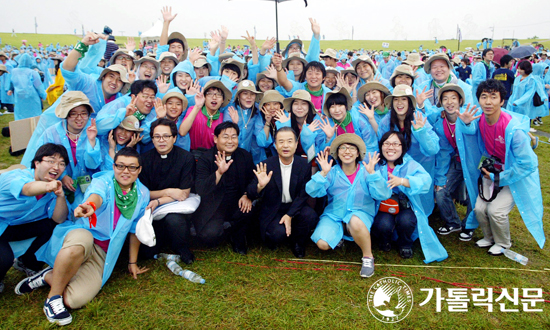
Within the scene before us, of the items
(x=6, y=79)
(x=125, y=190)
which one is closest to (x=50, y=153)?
(x=125, y=190)

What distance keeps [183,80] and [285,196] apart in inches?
100

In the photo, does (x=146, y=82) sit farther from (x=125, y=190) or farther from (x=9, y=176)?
(x=9, y=176)

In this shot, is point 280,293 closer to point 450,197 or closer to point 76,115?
point 450,197

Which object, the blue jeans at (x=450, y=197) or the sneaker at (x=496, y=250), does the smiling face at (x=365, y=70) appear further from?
the sneaker at (x=496, y=250)

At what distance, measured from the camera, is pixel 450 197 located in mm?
4930

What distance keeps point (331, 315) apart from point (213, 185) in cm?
207

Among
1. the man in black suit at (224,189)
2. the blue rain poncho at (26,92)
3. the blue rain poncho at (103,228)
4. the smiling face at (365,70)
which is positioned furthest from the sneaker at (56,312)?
the blue rain poncho at (26,92)

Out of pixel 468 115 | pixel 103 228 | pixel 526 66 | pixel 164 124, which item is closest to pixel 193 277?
pixel 103 228

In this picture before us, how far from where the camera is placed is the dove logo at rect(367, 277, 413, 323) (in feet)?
10.8

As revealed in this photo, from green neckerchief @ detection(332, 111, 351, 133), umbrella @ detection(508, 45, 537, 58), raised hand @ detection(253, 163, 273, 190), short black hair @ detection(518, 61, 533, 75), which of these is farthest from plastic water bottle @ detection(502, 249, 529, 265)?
umbrella @ detection(508, 45, 537, 58)

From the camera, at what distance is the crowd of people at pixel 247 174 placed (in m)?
3.57

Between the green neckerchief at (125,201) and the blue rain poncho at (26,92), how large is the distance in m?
8.45

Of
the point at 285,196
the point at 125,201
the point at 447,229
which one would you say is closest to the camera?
the point at 125,201

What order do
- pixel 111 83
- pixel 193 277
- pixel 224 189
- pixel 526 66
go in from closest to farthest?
pixel 193 277 → pixel 224 189 → pixel 111 83 → pixel 526 66
